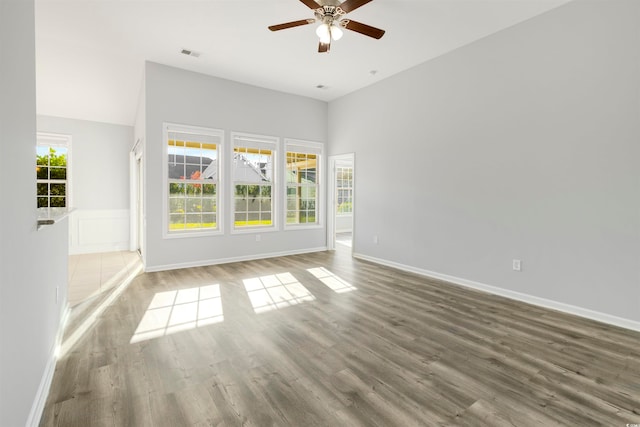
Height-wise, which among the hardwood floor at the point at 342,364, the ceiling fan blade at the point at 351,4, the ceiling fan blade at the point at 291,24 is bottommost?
the hardwood floor at the point at 342,364

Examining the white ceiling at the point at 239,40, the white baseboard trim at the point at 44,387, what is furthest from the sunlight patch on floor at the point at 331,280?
the white ceiling at the point at 239,40

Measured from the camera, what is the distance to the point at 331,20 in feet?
10.3

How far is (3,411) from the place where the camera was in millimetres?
1183

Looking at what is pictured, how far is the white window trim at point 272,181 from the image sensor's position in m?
5.71

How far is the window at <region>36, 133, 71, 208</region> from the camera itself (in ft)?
22.7

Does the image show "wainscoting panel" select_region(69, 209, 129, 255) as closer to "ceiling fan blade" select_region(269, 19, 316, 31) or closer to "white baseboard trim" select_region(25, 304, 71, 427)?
"white baseboard trim" select_region(25, 304, 71, 427)

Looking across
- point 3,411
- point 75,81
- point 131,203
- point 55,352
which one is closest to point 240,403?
point 3,411

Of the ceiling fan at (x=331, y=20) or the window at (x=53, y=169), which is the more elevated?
the ceiling fan at (x=331, y=20)

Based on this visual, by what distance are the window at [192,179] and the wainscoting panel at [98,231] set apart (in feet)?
10.7

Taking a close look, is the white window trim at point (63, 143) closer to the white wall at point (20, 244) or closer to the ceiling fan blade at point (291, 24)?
the white wall at point (20, 244)

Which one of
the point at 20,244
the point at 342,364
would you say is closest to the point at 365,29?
the point at 342,364

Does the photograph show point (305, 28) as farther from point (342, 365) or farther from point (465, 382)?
point (465, 382)

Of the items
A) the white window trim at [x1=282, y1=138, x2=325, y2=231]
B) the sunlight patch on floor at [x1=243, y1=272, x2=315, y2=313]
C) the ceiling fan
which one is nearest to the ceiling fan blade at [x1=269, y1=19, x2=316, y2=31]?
the ceiling fan

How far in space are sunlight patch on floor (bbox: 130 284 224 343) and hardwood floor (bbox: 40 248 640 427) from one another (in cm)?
2
